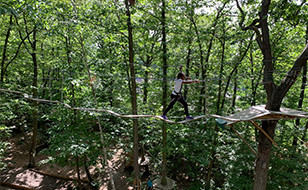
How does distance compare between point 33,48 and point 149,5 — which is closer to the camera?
point 149,5

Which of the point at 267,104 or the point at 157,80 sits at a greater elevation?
the point at 157,80

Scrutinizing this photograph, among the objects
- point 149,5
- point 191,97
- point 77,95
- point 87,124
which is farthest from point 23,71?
point 191,97

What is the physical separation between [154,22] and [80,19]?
103 inches

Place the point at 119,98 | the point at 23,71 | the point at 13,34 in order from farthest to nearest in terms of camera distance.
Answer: the point at 23,71
the point at 13,34
the point at 119,98

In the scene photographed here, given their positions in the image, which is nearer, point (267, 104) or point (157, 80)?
point (267, 104)

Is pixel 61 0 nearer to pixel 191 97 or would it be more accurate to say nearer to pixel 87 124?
pixel 87 124

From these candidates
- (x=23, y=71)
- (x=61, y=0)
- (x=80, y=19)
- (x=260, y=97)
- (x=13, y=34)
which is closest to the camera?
(x=80, y=19)

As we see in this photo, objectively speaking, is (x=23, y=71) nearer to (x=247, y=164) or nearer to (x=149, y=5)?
(x=149, y=5)

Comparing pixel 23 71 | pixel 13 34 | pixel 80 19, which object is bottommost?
pixel 23 71

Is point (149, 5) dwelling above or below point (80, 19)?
above

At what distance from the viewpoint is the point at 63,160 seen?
7.09m

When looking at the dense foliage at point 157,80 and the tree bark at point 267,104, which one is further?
the dense foliage at point 157,80

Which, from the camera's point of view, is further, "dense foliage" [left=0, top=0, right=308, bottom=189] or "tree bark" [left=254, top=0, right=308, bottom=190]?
"dense foliage" [left=0, top=0, right=308, bottom=189]

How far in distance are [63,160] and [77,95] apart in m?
2.65
